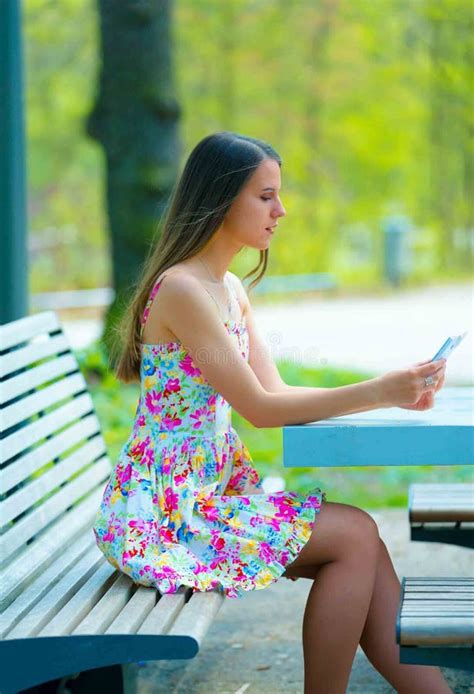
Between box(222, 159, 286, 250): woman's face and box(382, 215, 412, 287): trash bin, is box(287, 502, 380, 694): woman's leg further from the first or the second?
box(382, 215, 412, 287): trash bin

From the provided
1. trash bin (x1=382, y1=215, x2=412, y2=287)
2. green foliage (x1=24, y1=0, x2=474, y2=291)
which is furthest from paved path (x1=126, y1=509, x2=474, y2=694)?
trash bin (x1=382, y1=215, x2=412, y2=287)

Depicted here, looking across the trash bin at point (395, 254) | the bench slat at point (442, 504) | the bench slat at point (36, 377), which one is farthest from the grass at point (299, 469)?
the trash bin at point (395, 254)

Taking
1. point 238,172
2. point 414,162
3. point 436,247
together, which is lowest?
point 436,247

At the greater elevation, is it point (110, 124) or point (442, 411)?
point (110, 124)

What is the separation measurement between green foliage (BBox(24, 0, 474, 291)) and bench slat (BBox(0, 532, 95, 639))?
10593mm

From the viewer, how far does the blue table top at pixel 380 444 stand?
245 centimetres

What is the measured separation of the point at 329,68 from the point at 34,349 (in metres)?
11.9

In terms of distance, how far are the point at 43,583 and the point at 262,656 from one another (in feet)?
2.98

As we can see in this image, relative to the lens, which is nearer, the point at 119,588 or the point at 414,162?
the point at 119,588

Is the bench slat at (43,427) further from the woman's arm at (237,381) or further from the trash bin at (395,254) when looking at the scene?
the trash bin at (395,254)

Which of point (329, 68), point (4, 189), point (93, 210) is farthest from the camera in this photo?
point (93, 210)

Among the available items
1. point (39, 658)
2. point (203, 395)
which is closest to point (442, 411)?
point (203, 395)

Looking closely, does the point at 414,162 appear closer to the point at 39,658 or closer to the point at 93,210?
the point at 93,210

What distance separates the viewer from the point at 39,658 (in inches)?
91.0
